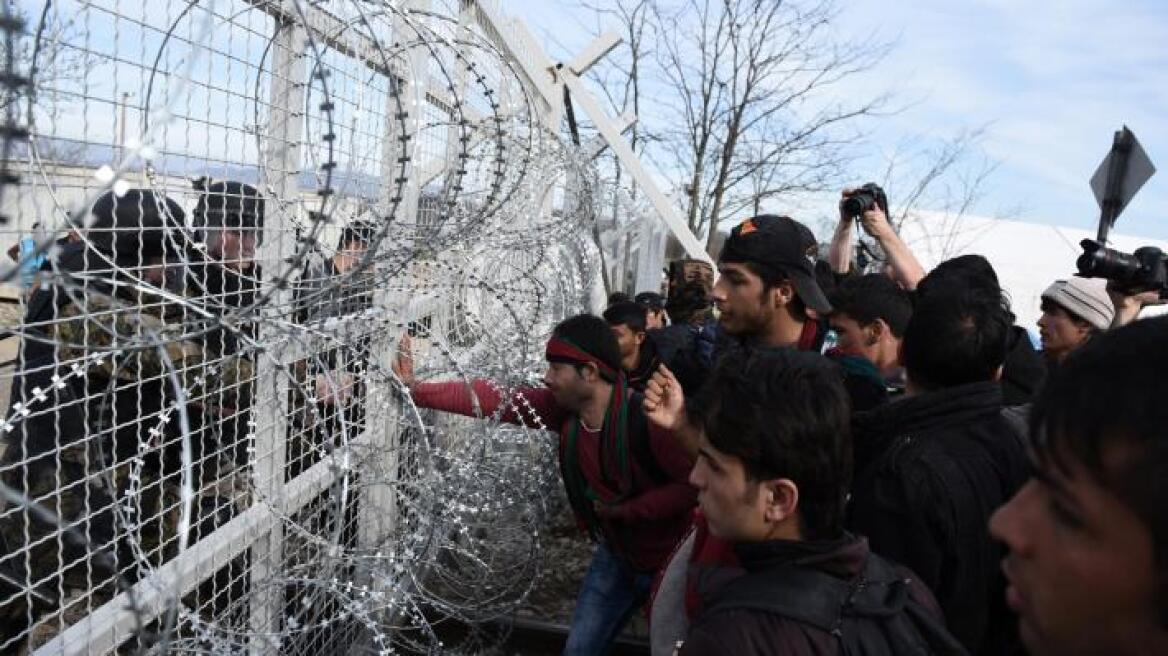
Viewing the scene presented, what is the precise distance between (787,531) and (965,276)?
122 cm

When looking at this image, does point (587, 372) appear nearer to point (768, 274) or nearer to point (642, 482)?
point (642, 482)

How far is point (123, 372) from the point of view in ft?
7.12

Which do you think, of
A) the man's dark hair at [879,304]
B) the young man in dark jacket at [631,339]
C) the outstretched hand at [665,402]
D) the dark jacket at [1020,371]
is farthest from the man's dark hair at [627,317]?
the outstretched hand at [665,402]

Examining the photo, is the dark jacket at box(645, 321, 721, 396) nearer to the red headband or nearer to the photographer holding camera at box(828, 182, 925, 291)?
the red headband

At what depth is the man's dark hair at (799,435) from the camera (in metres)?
1.63

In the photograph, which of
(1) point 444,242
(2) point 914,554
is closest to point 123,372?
(1) point 444,242

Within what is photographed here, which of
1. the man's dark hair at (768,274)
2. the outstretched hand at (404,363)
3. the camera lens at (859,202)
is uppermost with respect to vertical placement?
the camera lens at (859,202)

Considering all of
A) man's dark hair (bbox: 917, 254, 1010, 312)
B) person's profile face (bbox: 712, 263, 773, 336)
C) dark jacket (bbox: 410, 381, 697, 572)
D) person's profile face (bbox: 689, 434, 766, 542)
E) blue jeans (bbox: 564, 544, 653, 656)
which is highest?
man's dark hair (bbox: 917, 254, 1010, 312)

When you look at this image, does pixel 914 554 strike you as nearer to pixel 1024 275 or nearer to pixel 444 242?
pixel 444 242

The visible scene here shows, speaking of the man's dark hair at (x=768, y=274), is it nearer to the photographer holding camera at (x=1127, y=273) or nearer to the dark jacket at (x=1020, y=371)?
the dark jacket at (x=1020, y=371)

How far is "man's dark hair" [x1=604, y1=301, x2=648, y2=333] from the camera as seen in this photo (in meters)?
4.66

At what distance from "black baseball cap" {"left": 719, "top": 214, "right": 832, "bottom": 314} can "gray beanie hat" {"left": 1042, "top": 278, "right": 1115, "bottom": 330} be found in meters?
1.46

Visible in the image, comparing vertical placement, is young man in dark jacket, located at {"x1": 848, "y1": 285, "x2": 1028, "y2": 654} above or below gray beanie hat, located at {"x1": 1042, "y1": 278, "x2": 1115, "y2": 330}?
below

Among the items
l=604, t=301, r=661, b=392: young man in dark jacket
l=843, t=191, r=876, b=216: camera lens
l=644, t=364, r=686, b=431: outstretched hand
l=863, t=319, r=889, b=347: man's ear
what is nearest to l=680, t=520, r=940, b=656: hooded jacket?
l=644, t=364, r=686, b=431: outstretched hand
